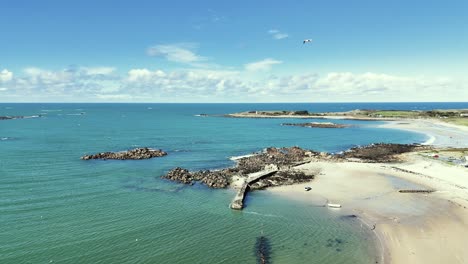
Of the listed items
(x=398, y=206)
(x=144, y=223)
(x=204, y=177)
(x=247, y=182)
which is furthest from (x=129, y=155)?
(x=398, y=206)

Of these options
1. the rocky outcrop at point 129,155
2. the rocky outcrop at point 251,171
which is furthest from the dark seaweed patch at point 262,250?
the rocky outcrop at point 129,155

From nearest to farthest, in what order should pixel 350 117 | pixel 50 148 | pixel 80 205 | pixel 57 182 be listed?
1. pixel 80 205
2. pixel 57 182
3. pixel 50 148
4. pixel 350 117

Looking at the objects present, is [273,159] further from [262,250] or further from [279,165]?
[262,250]

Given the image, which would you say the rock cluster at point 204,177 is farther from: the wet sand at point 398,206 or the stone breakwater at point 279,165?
the wet sand at point 398,206

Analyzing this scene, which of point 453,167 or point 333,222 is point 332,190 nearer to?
point 333,222

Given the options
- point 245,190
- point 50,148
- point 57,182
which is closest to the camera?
point 245,190

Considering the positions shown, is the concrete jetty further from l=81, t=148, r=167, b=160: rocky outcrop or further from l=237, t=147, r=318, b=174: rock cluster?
l=81, t=148, r=167, b=160: rocky outcrop

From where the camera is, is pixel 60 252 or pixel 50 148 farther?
pixel 50 148

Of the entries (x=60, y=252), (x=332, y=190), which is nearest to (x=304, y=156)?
(x=332, y=190)
